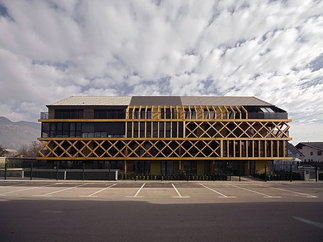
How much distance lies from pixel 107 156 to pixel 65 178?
6.82 m

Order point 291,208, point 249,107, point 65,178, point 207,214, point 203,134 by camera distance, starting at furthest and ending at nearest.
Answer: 1. point 249,107
2. point 203,134
3. point 65,178
4. point 291,208
5. point 207,214

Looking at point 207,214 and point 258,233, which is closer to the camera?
point 258,233

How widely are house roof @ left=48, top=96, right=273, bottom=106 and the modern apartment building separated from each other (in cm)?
89

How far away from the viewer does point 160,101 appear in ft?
127

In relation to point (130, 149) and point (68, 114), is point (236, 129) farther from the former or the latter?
point (68, 114)

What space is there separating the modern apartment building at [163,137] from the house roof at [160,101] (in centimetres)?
89

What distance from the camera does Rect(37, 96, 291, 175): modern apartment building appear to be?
3125 centimetres

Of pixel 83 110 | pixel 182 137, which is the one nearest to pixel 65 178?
pixel 83 110

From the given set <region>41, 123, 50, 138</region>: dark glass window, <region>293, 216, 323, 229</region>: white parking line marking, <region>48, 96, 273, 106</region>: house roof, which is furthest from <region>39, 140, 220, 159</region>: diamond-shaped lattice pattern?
<region>293, 216, 323, 229</region>: white parking line marking

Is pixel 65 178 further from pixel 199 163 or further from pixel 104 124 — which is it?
pixel 199 163

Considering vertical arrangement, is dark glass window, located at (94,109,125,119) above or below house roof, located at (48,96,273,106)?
below

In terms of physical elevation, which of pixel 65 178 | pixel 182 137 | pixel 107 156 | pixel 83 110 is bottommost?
pixel 65 178

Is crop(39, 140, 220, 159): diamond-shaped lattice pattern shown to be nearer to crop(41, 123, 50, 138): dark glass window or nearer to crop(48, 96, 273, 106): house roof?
crop(41, 123, 50, 138): dark glass window

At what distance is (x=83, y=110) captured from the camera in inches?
1375
